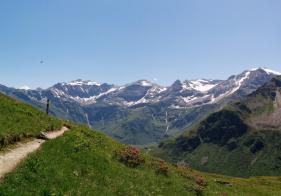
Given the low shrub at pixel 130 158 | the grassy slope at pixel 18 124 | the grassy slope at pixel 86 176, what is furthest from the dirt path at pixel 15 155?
the low shrub at pixel 130 158

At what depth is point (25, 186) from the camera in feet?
72.1

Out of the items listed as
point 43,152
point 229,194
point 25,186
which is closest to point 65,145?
point 43,152

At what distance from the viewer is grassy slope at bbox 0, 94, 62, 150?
30559 mm

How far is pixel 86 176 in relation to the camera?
27.5 meters

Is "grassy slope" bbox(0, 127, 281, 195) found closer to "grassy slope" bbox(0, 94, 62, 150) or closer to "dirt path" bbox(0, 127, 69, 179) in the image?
"dirt path" bbox(0, 127, 69, 179)

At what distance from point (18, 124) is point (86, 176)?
10.1 meters

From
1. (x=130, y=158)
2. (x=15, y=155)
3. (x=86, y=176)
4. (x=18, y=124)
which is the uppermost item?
(x=18, y=124)

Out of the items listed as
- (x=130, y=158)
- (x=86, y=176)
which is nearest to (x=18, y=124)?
(x=130, y=158)

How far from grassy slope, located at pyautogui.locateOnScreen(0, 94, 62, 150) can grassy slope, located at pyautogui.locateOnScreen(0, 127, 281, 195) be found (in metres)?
2.67

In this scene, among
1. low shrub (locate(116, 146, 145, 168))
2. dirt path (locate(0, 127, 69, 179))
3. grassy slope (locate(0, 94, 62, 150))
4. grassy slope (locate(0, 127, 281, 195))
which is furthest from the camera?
low shrub (locate(116, 146, 145, 168))

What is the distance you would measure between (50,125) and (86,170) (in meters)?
14.0

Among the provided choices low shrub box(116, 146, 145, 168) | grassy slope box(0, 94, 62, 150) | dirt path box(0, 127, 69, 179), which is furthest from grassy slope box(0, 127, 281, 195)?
grassy slope box(0, 94, 62, 150)

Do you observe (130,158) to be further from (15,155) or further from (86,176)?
(15,155)

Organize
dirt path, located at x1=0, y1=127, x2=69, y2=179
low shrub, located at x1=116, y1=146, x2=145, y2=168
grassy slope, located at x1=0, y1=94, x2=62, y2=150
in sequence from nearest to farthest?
dirt path, located at x1=0, y1=127, x2=69, y2=179 → grassy slope, located at x1=0, y1=94, x2=62, y2=150 → low shrub, located at x1=116, y1=146, x2=145, y2=168
